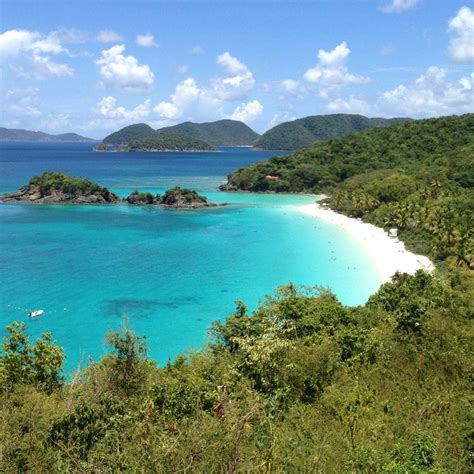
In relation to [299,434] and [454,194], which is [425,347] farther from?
[454,194]

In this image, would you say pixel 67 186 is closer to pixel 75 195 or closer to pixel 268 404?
pixel 75 195

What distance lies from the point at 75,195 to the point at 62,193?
2.57 m

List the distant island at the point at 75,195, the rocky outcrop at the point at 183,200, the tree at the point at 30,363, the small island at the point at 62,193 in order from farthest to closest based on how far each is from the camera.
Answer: the small island at the point at 62,193 → the distant island at the point at 75,195 → the rocky outcrop at the point at 183,200 → the tree at the point at 30,363

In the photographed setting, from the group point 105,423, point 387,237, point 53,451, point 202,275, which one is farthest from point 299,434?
point 387,237

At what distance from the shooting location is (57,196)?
8244cm

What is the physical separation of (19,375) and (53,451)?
21.0 ft

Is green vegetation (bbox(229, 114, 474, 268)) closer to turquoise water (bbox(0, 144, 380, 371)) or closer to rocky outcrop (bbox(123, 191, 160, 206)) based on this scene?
turquoise water (bbox(0, 144, 380, 371))

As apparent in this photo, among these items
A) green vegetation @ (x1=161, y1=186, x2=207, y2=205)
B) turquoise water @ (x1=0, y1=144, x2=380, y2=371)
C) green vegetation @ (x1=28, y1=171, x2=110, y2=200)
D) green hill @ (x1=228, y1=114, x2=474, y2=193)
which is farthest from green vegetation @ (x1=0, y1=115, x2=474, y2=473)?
green hill @ (x1=228, y1=114, x2=474, y2=193)

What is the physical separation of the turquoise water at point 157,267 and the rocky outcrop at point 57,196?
7.43 m

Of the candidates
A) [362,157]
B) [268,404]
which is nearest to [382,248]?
[268,404]

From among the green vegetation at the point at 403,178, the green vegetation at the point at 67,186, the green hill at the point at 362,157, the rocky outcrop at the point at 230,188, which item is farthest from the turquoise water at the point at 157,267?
the rocky outcrop at the point at 230,188

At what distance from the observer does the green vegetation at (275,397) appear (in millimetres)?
8789

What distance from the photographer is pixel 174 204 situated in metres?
79.3

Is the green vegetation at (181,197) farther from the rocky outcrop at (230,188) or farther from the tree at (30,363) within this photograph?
the tree at (30,363)
